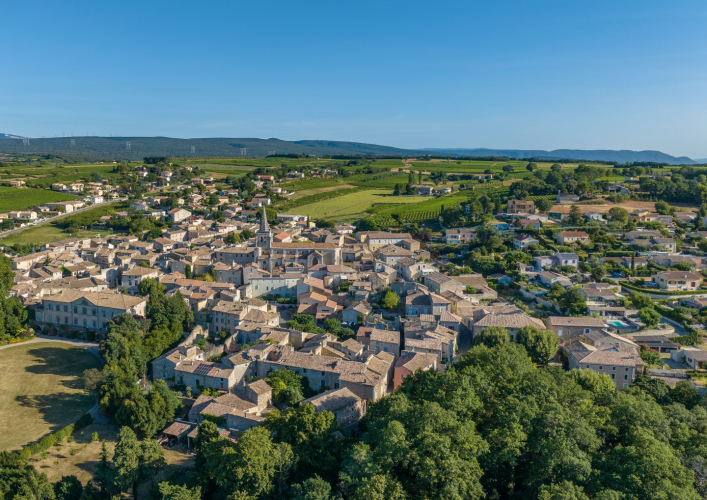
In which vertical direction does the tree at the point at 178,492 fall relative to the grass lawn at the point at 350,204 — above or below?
below

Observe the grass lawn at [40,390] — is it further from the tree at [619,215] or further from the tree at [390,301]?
the tree at [619,215]

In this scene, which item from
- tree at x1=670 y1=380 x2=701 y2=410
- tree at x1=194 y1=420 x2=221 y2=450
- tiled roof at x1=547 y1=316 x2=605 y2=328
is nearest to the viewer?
tree at x1=194 y1=420 x2=221 y2=450

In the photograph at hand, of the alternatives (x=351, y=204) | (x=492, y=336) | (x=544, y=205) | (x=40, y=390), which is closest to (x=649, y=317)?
(x=492, y=336)

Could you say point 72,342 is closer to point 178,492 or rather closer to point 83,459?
point 83,459

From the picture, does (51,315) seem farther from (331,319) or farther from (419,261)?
(419,261)

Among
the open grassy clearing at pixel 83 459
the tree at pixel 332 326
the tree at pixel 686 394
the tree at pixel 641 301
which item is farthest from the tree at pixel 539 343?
the open grassy clearing at pixel 83 459

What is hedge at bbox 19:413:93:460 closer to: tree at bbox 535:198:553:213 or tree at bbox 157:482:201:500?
tree at bbox 157:482:201:500

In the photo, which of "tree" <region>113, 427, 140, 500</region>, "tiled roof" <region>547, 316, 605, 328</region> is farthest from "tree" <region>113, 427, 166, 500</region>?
"tiled roof" <region>547, 316, 605, 328</region>
